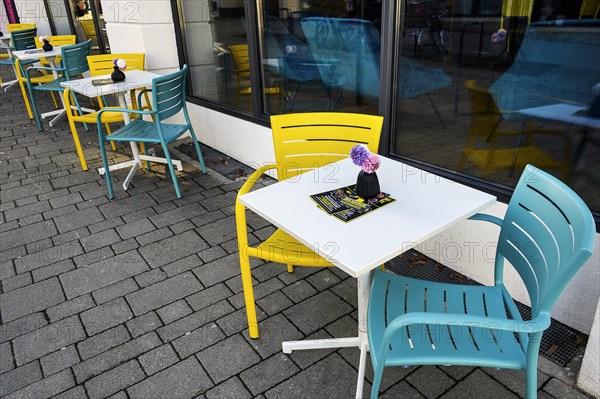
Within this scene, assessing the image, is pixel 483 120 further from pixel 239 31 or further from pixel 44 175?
pixel 44 175

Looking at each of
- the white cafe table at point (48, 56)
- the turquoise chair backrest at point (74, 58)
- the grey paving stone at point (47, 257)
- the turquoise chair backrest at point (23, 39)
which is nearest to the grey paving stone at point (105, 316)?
the grey paving stone at point (47, 257)

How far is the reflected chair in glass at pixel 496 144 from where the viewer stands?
8.63 feet

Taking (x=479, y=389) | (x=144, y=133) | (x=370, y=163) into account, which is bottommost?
(x=479, y=389)

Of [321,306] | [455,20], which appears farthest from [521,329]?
[455,20]

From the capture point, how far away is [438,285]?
1822 mm

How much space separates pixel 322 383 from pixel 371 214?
2.70ft

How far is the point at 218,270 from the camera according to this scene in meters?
2.84

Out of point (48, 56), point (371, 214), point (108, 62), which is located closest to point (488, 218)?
point (371, 214)

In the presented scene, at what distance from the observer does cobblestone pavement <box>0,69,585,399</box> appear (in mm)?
2002

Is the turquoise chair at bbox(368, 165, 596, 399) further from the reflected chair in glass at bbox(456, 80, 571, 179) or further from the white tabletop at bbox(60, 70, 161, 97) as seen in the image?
the white tabletop at bbox(60, 70, 161, 97)

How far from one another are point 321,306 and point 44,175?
133 inches

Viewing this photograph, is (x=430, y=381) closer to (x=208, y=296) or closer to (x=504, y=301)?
(x=504, y=301)

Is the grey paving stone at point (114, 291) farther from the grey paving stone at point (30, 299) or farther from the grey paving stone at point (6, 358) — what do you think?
the grey paving stone at point (6, 358)

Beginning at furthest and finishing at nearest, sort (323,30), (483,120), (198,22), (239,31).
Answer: (198,22)
(239,31)
(323,30)
(483,120)
